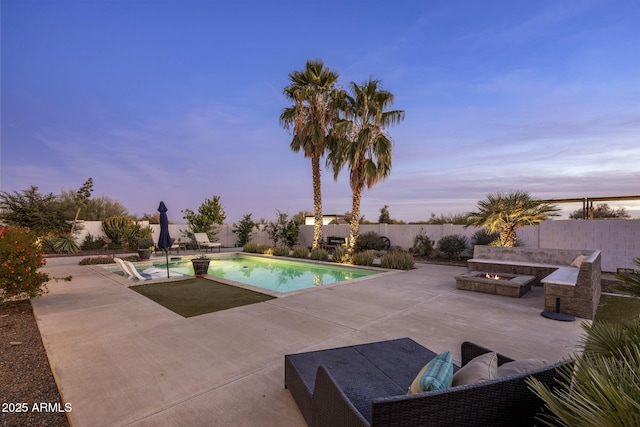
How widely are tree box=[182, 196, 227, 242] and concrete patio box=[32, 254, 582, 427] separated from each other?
9.88 meters

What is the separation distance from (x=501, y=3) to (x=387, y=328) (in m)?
9.13

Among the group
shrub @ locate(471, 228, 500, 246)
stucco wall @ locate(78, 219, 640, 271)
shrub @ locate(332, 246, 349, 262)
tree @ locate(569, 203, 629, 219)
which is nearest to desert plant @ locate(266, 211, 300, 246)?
Answer: shrub @ locate(332, 246, 349, 262)

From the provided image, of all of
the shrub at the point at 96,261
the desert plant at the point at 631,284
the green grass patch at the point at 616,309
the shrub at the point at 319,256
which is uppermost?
the desert plant at the point at 631,284

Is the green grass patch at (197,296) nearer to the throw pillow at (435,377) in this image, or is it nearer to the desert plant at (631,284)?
the throw pillow at (435,377)

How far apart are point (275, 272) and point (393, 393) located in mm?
8811

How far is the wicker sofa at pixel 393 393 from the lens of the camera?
1205mm

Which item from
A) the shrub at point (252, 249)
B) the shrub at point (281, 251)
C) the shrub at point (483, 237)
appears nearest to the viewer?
the shrub at point (483, 237)

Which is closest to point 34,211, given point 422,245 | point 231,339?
point 231,339

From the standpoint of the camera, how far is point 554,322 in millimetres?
4418

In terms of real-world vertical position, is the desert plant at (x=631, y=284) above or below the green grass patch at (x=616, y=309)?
above

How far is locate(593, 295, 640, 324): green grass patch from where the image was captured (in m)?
4.63

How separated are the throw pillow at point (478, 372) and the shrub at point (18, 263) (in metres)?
6.48

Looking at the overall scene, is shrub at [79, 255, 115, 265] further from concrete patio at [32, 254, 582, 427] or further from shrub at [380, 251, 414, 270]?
shrub at [380, 251, 414, 270]

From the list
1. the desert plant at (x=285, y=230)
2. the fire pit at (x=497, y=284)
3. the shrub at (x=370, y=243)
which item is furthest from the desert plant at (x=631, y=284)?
the desert plant at (x=285, y=230)
